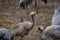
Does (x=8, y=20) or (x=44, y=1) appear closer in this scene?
(x=8, y=20)

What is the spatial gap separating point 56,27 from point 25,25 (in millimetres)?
1093

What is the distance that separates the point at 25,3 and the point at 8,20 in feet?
3.80

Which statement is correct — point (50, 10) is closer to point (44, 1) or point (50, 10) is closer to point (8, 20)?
point (44, 1)

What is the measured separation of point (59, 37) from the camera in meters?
5.45

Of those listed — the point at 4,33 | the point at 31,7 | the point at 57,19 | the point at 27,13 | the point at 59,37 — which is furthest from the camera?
the point at 31,7

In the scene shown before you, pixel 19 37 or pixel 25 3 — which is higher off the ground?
pixel 25 3

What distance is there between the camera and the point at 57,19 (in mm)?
6160

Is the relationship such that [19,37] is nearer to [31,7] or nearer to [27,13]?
[27,13]

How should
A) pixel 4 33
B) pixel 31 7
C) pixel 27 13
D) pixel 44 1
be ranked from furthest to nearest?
pixel 44 1
pixel 31 7
pixel 27 13
pixel 4 33

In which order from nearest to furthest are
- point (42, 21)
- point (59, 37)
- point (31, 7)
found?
point (59, 37), point (42, 21), point (31, 7)

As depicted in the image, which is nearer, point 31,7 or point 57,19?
point 57,19

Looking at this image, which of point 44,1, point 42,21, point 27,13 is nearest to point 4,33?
point 42,21

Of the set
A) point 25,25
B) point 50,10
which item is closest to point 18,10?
point 50,10

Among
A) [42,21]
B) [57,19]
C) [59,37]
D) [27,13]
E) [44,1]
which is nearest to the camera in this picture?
[59,37]
